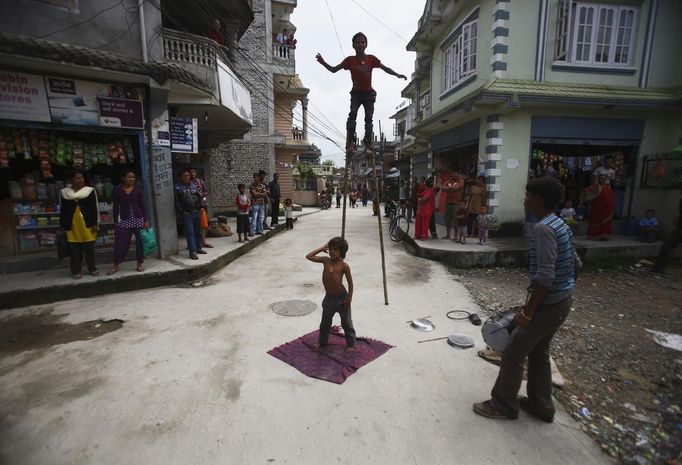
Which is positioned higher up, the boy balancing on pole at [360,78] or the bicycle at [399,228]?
the boy balancing on pole at [360,78]

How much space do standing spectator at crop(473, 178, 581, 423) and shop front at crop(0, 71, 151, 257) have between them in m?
7.28

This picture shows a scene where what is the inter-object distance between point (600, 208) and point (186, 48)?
1116cm

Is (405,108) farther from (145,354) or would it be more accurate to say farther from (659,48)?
(145,354)

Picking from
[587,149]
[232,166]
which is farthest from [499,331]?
[232,166]

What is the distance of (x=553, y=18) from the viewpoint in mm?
8633

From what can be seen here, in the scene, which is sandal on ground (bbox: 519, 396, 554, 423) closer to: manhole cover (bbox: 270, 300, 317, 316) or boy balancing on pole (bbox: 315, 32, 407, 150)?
manhole cover (bbox: 270, 300, 317, 316)

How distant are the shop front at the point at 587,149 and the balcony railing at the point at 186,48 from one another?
28.1 feet

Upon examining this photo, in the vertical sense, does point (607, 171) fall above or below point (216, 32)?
below

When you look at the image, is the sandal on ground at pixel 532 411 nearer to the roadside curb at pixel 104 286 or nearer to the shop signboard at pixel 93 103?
the roadside curb at pixel 104 286

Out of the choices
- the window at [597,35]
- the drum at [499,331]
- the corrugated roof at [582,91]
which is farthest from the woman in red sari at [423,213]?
the drum at [499,331]

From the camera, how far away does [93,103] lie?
20.8 feet

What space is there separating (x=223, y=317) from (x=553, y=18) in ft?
34.6

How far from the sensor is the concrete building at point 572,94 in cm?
857

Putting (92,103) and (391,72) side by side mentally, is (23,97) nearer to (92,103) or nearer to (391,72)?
(92,103)
